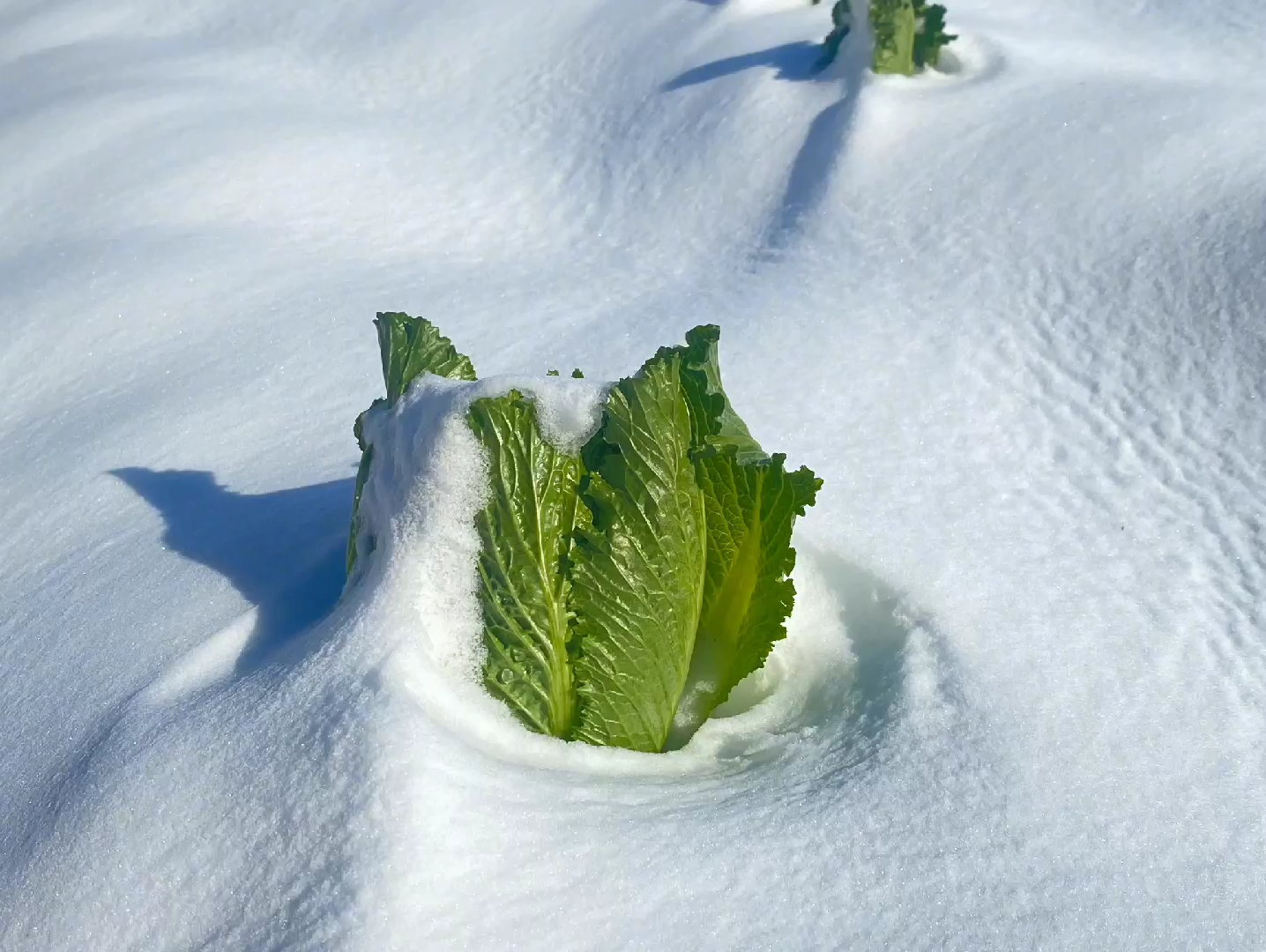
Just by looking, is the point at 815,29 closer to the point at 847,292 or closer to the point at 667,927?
the point at 847,292

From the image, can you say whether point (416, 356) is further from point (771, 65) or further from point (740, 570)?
point (771, 65)

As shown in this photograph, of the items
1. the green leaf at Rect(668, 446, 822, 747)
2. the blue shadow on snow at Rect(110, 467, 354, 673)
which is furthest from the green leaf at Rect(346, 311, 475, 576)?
the green leaf at Rect(668, 446, 822, 747)

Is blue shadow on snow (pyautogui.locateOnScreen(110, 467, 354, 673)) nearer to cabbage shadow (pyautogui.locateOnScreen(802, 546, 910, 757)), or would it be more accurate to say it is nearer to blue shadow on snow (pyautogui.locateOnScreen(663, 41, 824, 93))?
cabbage shadow (pyautogui.locateOnScreen(802, 546, 910, 757))

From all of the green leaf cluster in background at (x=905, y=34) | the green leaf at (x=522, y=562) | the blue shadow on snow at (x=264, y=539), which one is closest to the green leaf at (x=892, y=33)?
the green leaf cluster in background at (x=905, y=34)

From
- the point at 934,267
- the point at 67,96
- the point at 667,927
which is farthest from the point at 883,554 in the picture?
the point at 67,96

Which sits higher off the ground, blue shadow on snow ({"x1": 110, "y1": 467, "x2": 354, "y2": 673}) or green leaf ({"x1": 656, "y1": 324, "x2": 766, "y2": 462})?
green leaf ({"x1": 656, "y1": 324, "x2": 766, "y2": 462})

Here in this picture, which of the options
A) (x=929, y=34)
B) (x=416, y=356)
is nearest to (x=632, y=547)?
(x=416, y=356)

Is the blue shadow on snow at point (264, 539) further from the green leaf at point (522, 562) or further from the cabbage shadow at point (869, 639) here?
the cabbage shadow at point (869, 639)
